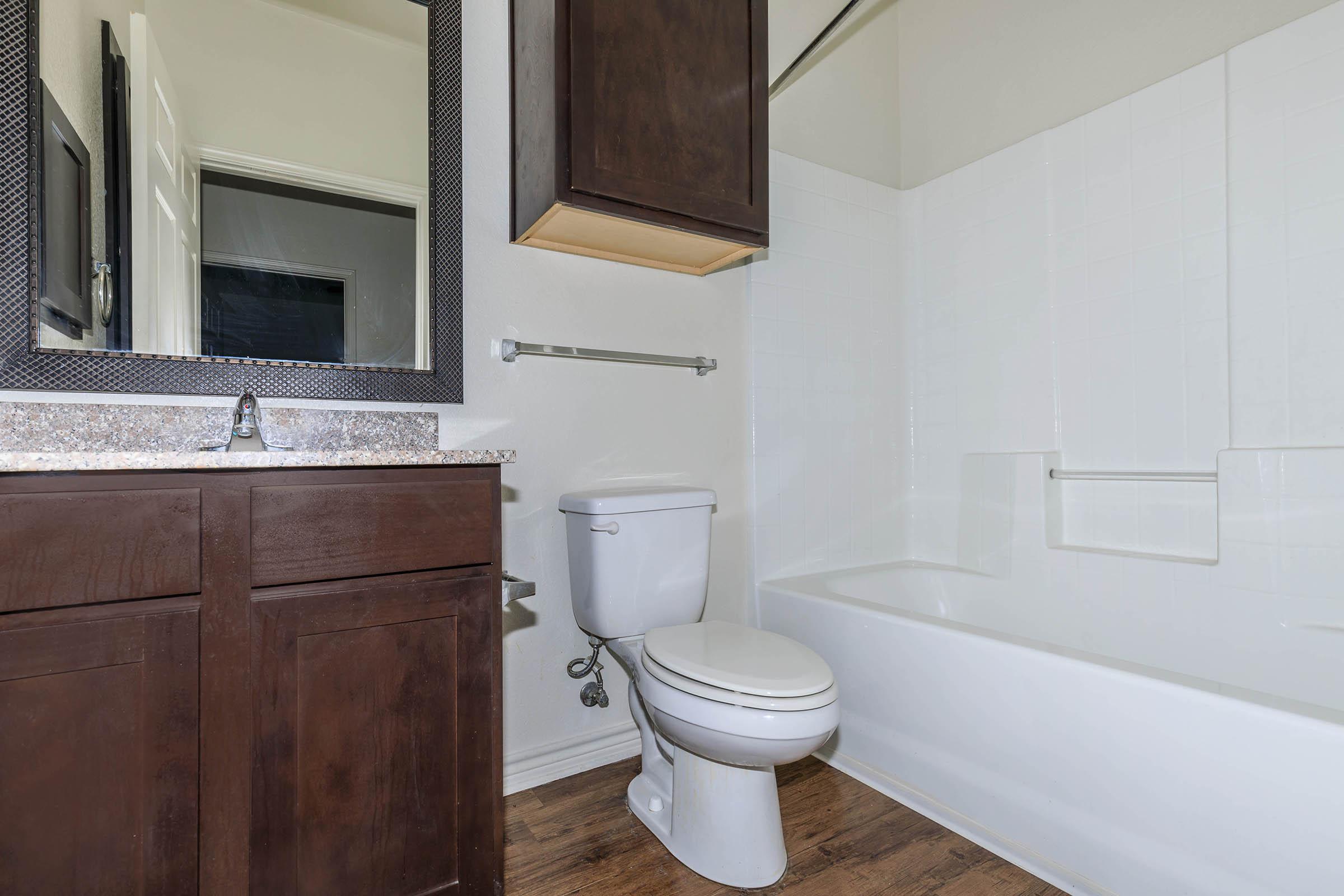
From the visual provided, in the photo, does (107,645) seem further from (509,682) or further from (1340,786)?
(1340,786)

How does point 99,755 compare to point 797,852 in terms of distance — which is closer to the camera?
point 99,755

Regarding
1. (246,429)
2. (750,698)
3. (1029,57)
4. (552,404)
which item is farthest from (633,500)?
(1029,57)

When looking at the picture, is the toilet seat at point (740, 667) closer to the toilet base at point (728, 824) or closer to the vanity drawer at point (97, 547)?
the toilet base at point (728, 824)

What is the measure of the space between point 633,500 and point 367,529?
712 millimetres

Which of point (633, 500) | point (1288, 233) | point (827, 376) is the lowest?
point (633, 500)

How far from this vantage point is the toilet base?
1354 millimetres

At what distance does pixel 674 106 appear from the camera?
5.24 feet

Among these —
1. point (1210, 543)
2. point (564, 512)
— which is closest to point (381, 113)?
point (564, 512)

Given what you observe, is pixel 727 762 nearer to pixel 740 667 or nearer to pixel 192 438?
pixel 740 667

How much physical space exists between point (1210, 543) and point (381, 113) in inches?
93.7

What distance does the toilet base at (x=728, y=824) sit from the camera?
4.44 ft

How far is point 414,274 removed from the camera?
1581mm

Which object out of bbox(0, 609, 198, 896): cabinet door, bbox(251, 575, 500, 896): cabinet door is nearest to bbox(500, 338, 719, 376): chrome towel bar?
bbox(251, 575, 500, 896): cabinet door

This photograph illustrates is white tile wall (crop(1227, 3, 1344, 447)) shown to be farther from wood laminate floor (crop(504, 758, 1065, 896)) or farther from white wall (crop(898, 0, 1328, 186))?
wood laminate floor (crop(504, 758, 1065, 896))
